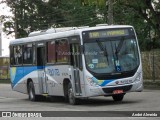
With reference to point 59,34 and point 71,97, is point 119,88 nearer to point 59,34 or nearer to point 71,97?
point 71,97

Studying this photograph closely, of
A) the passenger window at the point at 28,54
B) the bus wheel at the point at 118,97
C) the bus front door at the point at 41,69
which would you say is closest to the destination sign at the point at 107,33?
the bus wheel at the point at 118,97

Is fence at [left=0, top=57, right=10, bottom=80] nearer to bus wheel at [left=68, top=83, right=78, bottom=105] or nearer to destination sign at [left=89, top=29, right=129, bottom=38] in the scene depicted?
bus wheel at [left=68, top=83, right=78, bottom=105]

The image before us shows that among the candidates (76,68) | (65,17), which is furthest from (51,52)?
(65,17)

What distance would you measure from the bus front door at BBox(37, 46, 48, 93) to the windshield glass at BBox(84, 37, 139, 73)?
13.3 feet

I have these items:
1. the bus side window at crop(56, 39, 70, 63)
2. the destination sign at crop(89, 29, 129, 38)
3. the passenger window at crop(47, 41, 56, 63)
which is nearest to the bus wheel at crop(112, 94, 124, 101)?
the bus side window at crop(56, 39, 70, 63)

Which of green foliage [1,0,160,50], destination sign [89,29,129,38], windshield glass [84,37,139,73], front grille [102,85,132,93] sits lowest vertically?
front grille [102,85,132,93]

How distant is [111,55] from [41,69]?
15.6 feet

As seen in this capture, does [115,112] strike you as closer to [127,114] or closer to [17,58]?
[127,114]

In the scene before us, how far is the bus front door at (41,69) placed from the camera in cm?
2239

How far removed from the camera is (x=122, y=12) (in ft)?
140

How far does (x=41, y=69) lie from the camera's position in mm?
22594

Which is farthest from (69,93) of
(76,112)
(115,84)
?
(76,112)

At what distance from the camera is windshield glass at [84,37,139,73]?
1872 centimetres

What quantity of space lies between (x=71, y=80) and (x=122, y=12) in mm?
23964
